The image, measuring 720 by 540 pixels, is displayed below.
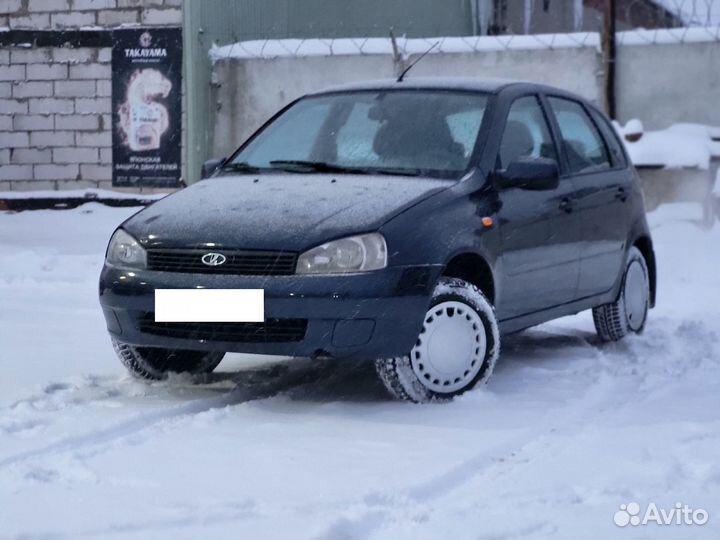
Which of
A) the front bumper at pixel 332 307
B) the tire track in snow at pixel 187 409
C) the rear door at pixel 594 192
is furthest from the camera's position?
the rear door at pixel 594 192

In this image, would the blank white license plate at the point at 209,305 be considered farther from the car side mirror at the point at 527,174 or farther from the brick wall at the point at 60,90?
the brick wall at the point at 60,90

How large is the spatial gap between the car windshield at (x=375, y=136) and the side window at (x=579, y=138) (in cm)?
79

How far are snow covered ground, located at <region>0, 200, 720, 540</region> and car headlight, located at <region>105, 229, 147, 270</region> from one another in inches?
22.0

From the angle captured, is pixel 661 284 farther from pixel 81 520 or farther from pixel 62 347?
pixel 81 520

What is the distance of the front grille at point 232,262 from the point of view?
18.3 feet

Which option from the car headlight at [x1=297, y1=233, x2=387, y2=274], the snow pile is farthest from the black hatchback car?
the snow pile

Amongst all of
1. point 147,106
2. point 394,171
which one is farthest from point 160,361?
point 147,106

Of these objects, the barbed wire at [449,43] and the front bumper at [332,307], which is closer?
the front bumper at [332,307]

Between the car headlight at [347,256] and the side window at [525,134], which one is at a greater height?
the side window at [525,134]

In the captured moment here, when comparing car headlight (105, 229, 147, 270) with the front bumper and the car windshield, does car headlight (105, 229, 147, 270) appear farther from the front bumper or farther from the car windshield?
the car windshield

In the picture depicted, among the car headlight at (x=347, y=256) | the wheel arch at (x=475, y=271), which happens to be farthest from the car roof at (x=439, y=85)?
the car headlight at (x=347, y=256)

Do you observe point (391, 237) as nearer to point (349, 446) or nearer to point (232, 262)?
point (232, 262)

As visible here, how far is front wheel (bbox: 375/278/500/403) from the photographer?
19.1ft

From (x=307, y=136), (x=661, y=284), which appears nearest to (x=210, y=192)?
(x=307, y=136)
